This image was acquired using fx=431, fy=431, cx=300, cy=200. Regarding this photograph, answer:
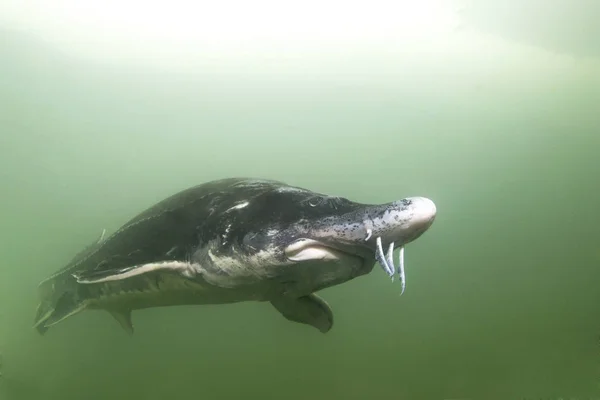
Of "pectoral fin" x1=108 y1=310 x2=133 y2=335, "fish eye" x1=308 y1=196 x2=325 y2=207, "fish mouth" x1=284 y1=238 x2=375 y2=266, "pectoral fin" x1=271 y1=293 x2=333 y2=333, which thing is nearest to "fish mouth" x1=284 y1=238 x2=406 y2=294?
"fish mouth" x1=284 y1=238 x2=375 y2=266

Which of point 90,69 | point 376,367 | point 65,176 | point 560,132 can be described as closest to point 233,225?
point 376,367

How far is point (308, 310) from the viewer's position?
2.04 meters

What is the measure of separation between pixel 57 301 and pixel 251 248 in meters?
1.85

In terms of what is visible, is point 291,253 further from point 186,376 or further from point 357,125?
point 357,125

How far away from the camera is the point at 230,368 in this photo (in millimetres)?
4441

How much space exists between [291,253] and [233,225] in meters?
0.32

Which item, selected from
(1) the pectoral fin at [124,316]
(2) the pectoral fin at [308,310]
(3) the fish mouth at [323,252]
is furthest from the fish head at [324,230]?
(1) the pectoral fin at [124,316]

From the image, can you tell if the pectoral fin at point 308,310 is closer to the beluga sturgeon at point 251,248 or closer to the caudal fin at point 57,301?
the beluga sturgeon at point 251,248

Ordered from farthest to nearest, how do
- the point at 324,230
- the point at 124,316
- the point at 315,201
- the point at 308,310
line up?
the point at 124,316 < the point at 308,310 < the point at 315,201 < the point at 324,230

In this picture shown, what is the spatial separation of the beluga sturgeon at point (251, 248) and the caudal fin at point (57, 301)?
1.9 inches

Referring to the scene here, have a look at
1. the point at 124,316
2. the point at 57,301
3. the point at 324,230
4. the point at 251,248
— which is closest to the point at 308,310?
the point at 251,248

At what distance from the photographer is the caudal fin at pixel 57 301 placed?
2471mm

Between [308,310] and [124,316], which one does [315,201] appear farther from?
[124,316]

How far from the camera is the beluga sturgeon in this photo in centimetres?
133
